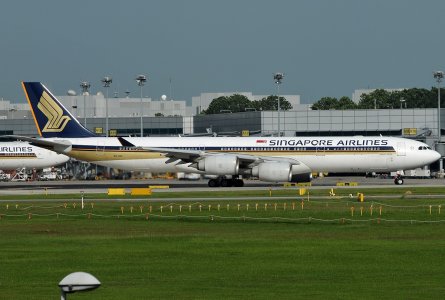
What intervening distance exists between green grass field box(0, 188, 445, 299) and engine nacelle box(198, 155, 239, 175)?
21.4 metres

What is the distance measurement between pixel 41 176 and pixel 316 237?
100527 millimetres

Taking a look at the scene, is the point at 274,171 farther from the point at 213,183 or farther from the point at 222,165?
the point at 213,183

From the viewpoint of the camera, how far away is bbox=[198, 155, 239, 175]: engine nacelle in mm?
86750

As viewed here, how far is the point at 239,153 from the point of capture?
8994 cm

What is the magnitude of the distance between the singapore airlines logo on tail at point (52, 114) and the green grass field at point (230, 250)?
29.1 metres

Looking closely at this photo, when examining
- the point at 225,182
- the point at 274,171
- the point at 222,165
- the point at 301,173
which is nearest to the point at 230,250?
the point at 274,171

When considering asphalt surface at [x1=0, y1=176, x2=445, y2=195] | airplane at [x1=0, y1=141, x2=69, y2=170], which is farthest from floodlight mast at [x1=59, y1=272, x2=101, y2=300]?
airplane at [x1=0, y1=141, x2=69, y2=170]

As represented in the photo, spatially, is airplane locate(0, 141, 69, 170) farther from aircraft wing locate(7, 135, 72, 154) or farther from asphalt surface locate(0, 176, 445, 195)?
aircraft wing locate(7, 135, 72, 154)

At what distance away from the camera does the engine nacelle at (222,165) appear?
8675cm

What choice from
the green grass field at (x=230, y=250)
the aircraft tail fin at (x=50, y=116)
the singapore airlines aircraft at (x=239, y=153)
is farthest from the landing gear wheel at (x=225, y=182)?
the green grass field at (x=230, y=250)

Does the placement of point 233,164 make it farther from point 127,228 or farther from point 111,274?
point 111,274

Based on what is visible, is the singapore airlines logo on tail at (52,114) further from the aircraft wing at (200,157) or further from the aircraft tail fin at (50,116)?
the aircraft wing at (200,157)

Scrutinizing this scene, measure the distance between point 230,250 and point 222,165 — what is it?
48.4m

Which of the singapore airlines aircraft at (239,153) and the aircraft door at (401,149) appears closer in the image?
the singapore airlines aircraft at (239,153)
